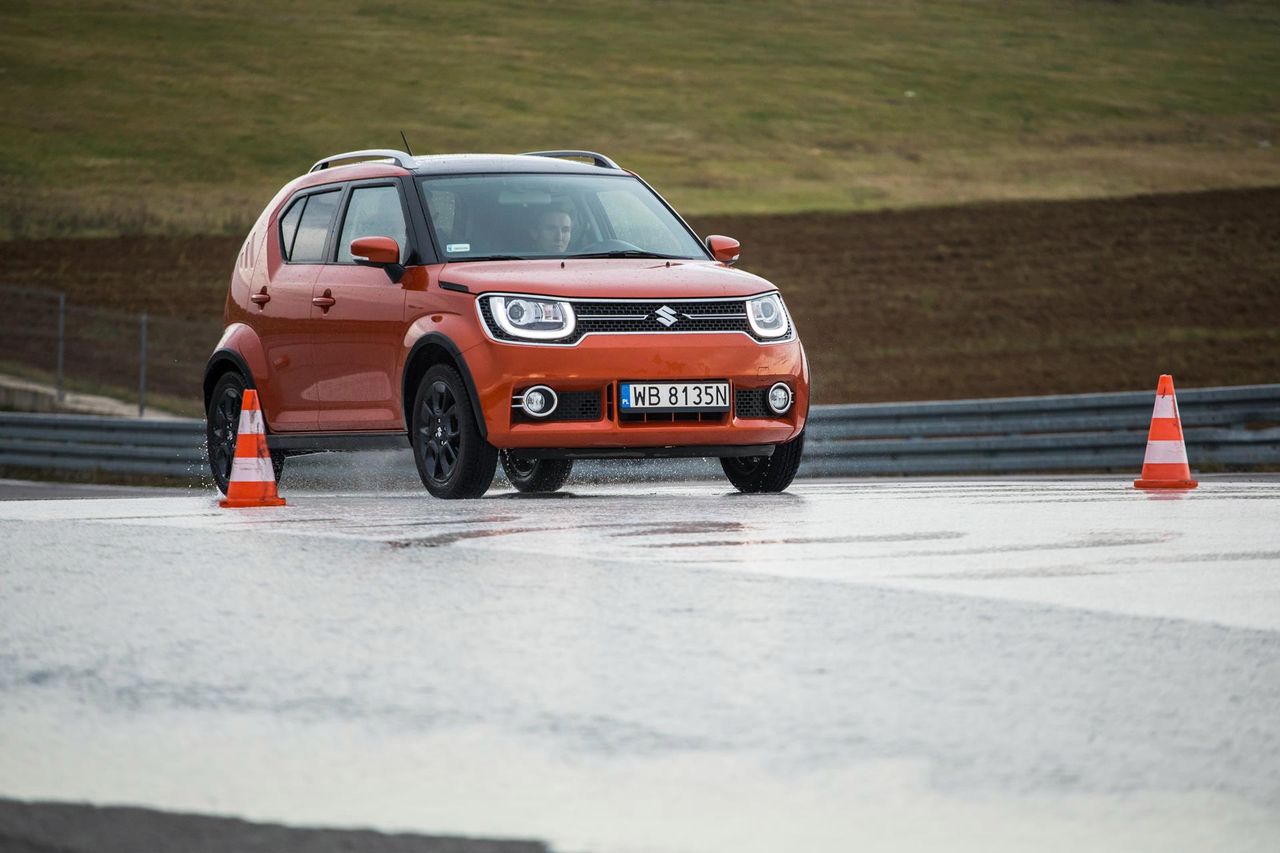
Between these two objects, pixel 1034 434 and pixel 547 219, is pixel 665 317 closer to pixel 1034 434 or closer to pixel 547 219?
pixel 547 219

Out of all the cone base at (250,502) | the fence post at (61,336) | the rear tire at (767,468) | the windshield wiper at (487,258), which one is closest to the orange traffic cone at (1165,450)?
the rear tire at (767,468)

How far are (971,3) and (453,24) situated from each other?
18132 millimetres

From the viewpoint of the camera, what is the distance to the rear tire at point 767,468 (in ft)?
41.3

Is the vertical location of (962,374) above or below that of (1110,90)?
below

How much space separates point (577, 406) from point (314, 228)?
2706 millimetres

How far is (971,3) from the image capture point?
73.6 m

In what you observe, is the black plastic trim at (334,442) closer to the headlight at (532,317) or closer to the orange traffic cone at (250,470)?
the orange traffic cone at (250,470)

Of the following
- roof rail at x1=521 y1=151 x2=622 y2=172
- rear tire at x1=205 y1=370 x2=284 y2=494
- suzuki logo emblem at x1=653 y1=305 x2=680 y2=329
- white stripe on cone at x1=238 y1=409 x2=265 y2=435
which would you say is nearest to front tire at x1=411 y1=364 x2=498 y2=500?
white stripe on cone at x1=238 y1=409 x2=265 y2=435

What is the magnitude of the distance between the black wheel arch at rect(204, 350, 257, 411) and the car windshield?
1.70 m

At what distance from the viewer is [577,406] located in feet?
37.7

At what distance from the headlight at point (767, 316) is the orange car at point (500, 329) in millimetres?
13

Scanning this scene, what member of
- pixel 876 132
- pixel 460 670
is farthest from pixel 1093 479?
pixel 876 132

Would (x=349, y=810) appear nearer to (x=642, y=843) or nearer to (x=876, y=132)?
(x=642, y=843)

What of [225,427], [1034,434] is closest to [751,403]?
[225,427]
